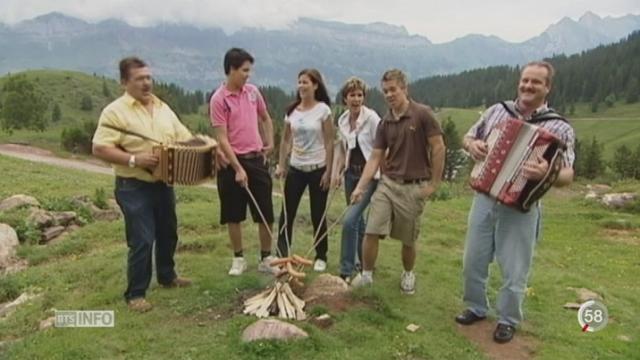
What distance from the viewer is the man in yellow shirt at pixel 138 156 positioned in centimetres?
701

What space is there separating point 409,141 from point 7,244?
27.5 feet

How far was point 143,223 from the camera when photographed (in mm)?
7508

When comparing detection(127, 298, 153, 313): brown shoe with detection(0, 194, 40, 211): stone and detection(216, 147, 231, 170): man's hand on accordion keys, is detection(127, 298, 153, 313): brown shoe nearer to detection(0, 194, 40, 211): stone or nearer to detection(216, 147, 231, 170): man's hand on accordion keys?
detection(216, 147, 231, 170): man's hand on accordion keys

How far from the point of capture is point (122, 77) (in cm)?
711

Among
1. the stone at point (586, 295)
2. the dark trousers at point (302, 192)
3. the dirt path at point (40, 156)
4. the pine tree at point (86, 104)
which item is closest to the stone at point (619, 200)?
the stone at point (586, 295)

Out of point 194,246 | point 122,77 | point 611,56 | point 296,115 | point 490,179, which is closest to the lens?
point 490,179

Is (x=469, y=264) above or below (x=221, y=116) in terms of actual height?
below

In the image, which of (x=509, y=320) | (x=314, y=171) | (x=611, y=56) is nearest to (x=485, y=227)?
(x=509, y=320)

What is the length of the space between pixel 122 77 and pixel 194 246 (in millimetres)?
4893

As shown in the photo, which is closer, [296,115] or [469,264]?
[469,264]

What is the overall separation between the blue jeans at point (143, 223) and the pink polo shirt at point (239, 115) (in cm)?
106

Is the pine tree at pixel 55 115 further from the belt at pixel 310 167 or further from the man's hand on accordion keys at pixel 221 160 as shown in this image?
the belt at pixel 310 167

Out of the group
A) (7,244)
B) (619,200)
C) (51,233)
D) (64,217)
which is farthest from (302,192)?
(619,200)

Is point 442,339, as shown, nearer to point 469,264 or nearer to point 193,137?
point 469,264
